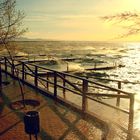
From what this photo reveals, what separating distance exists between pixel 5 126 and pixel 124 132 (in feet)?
11.0

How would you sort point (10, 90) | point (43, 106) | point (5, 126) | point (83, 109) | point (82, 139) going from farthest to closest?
point (10, 90) → point (43, 106) → point (83, 109) → point (5, 126) → point (82, 139)

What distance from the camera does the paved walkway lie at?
7.16 m

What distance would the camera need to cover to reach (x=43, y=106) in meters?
10.2

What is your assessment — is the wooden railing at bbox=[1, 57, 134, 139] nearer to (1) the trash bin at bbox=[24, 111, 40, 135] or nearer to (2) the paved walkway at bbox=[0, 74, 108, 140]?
(2) the paved walkway at bbox=[0, 74, 108, 140]

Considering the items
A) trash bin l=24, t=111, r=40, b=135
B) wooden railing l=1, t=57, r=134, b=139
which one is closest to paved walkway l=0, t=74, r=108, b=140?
wooden railing l=1, t=57, r=134, b=139

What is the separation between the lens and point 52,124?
810 centimetres

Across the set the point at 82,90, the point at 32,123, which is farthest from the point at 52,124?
the point at 32,123

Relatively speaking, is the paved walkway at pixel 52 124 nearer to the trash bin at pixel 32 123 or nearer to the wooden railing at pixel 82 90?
the wooden railing at pixel 82 90

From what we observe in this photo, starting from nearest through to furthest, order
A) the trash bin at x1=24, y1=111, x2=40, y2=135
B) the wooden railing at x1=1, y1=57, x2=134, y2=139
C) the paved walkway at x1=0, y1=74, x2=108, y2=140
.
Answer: the trash bin at x1=24, y1=111, x2=40, y2=135 < the paved walkway at x1=0, y1=74, x2=108, y2=140 < the wooden railing at x1=1, y1=57, x2=134, y2=139

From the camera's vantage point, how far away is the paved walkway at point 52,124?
23.5 feet

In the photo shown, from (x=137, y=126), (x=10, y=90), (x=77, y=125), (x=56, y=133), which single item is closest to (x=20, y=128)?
(x=56, y=133)

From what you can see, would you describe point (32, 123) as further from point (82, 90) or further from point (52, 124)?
point (82, 90)

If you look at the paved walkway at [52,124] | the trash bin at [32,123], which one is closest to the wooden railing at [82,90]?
the paved walkway at [52,124]

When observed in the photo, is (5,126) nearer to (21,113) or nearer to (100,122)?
(21,113)
